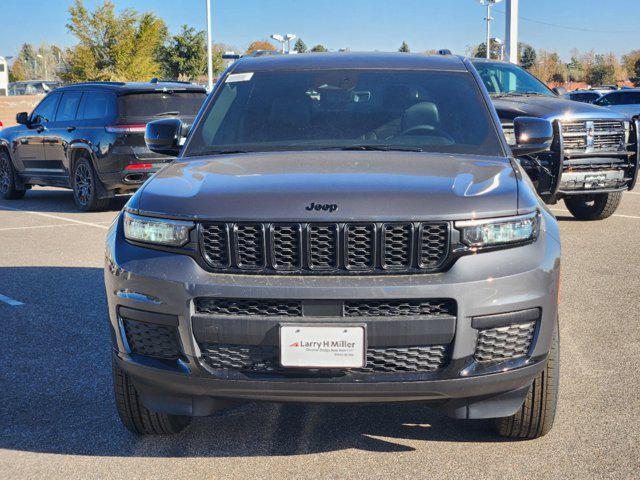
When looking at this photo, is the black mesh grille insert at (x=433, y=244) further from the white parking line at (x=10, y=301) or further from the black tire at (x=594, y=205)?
the black tire at (x=594, y=205)

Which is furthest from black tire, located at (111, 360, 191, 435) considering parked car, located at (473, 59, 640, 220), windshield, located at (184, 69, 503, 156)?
parked car, located at (473, 59, 640, 220)

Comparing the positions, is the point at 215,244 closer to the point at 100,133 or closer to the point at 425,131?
the point at 425,131

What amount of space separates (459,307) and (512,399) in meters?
0.55

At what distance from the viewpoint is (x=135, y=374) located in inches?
143

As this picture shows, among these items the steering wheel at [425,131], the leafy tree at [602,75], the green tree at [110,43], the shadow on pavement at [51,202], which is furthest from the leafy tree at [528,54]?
the steering wheel at [425,131]

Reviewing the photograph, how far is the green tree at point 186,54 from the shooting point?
49.6 meters

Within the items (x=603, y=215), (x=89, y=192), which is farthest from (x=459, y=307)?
(x=89, y=192)

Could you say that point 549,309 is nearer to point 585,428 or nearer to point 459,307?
point 459,307

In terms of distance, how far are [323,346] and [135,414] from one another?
109cm

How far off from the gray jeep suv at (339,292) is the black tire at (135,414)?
20 millimetres

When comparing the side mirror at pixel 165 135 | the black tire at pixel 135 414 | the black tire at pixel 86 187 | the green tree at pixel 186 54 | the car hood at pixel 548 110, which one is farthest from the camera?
the green tree at pixel 186 54

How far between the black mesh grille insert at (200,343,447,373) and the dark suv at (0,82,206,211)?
933 cm

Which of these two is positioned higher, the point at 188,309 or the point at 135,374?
A: the point at 188,309

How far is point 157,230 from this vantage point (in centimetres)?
360
